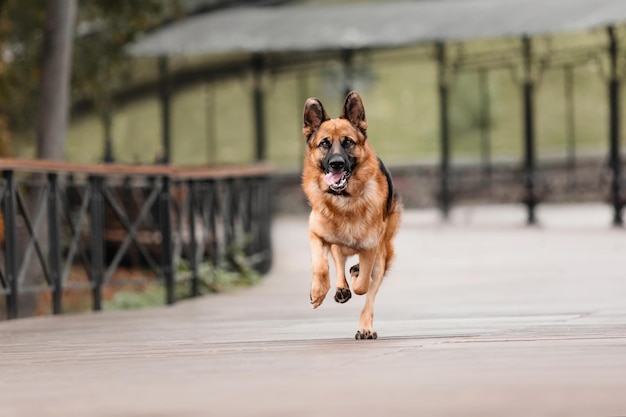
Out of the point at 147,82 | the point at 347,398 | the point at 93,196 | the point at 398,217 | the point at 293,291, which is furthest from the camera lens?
the point at 147,82

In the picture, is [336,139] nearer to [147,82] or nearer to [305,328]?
[305,328]

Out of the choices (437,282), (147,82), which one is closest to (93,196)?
(437,282)

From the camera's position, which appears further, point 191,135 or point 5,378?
point 191,135

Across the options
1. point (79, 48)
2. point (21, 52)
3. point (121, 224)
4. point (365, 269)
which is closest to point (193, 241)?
point (121, 224)

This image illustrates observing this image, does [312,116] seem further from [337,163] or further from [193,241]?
[193,241]

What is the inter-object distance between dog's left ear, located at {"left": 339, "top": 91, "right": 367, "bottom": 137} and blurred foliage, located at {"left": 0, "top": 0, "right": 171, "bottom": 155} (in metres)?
14.0

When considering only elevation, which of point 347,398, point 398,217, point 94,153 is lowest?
point 347,398

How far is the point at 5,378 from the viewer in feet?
20.2

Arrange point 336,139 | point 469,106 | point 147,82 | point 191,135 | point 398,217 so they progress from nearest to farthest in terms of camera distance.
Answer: point 336,139, point 398,217, point 147,82, point 469,106, point 191,135

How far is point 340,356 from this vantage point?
6.55m

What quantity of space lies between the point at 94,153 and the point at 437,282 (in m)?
26.4

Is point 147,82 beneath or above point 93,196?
above

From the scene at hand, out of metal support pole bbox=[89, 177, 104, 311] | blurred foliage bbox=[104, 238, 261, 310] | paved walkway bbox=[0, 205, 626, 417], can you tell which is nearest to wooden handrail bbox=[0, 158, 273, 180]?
metal support pole bbox=[89, 177, 104, 311]

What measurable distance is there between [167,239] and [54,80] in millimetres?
4304
